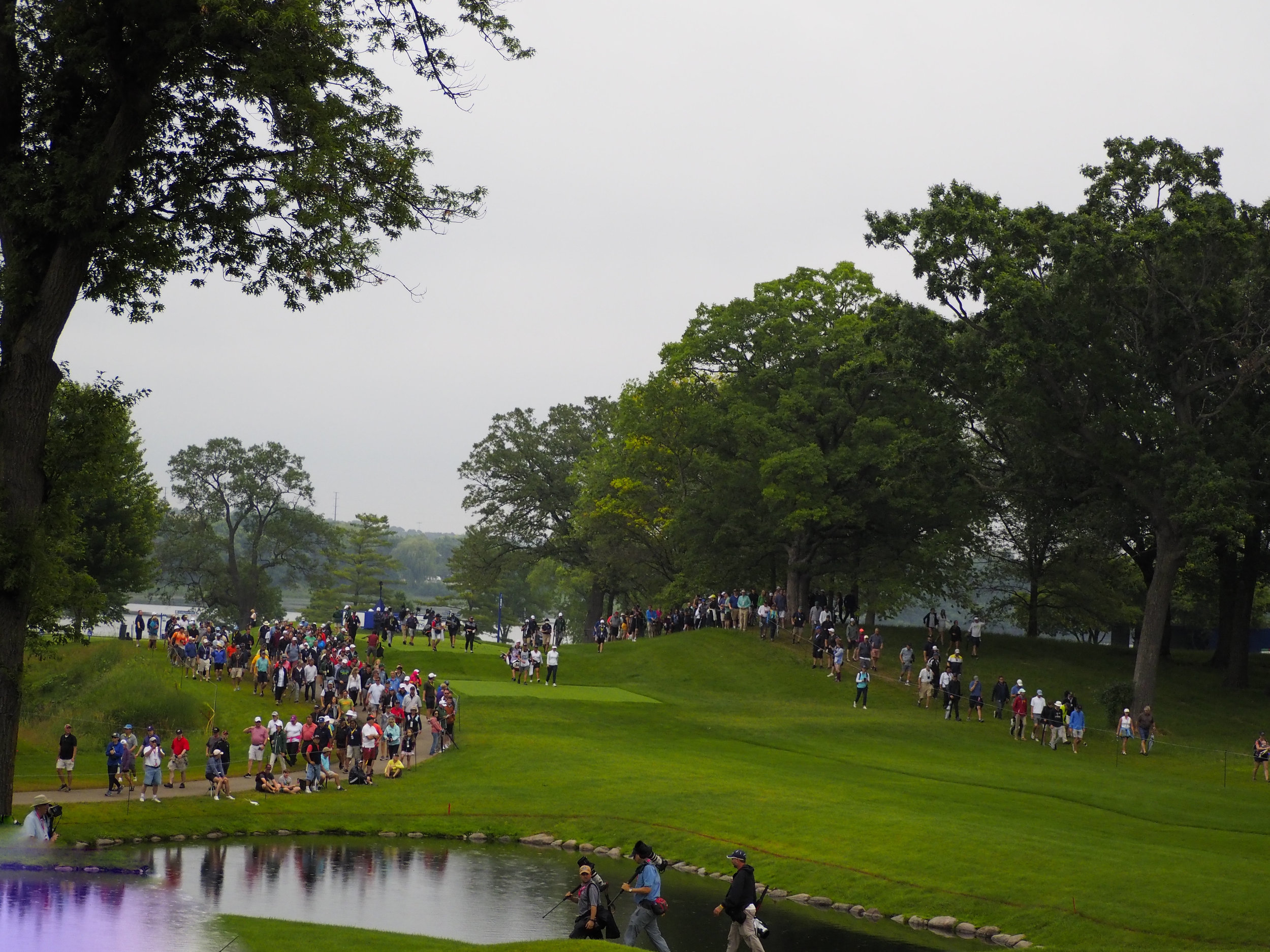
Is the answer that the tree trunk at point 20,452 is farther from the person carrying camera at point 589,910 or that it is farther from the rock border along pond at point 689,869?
the person carrying camera at point 589,910

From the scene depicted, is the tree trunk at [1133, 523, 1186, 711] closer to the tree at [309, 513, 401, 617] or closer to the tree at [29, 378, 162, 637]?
the tree at [29, 378, 162, 637]

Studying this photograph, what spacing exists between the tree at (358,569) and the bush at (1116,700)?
240 ft

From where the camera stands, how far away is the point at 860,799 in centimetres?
3250

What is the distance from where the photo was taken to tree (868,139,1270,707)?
4241 centimetres

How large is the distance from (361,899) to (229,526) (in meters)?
79.3

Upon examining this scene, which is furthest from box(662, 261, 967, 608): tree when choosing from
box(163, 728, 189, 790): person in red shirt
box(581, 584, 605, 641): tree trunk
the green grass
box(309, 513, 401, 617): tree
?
box(309, 513, 401, 617): tree

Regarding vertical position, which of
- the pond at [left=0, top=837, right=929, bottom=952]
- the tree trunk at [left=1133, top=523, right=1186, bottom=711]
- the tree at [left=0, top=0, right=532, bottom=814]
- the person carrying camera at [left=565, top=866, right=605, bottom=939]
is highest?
the tree at [left=0, top=0, right=532, bottom=814]

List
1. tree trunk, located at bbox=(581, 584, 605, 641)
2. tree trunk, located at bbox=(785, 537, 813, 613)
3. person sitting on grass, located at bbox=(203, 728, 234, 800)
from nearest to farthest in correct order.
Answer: person sitting on grass, located at bbox=(203, 728, 234, 800)
tree trunk, located at bbox=(785, 537, 813, 613)
tree trunk, located at bbox=(581, 584, 605, 641)

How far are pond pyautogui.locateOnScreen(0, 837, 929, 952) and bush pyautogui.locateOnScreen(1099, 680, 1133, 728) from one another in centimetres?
2461

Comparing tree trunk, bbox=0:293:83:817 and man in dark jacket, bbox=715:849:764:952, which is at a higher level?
tree trunk, bbox=0:293:83:817

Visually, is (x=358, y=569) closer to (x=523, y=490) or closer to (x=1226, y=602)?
(x=523, y=490)

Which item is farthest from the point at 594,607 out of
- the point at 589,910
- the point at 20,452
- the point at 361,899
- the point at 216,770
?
the point at 589,910

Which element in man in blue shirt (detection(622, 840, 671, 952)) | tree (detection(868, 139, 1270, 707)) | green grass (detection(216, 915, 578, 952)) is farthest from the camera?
tree (detection(868, 139, 1270, 707))

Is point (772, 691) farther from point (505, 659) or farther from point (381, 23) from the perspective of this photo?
point (381, 23)
